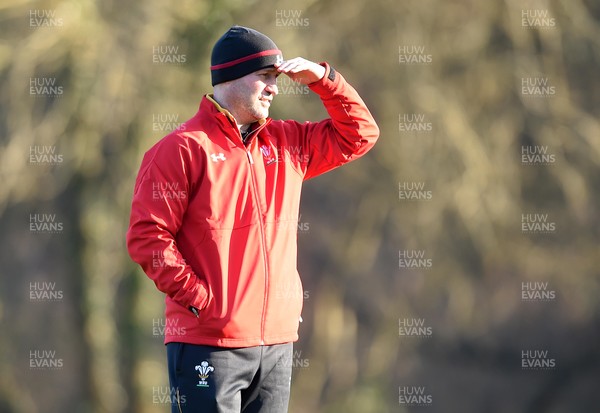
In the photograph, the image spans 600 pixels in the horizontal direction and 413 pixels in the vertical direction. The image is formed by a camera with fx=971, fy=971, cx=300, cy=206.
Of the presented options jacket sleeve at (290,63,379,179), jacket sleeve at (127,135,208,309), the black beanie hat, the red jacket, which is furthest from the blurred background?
jacket sleeve at (127,135,208,309)

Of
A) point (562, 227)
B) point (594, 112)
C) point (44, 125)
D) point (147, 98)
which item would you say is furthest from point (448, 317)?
point (44, 125)

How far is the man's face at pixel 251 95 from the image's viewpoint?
290 centimetres

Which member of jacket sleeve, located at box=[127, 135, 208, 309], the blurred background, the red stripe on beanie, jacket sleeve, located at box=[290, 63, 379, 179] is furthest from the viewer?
the blurred background

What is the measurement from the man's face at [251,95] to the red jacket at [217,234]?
0.15ft

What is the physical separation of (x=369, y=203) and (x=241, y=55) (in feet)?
10.5

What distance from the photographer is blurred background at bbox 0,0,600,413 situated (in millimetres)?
5906

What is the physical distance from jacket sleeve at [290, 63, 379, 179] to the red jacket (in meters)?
0.21

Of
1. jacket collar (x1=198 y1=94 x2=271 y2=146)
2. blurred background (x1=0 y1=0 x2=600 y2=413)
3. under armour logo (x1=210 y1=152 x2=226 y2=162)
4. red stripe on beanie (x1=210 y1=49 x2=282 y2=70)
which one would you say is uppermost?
red stripe on beanie (x1=210 y1=49 x2=282 y2=70)

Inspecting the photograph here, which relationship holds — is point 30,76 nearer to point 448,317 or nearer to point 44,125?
point 44,125

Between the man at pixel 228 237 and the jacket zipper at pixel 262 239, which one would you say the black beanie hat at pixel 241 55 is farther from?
the jacket zipper at pixel 262 239

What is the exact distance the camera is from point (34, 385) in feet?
19.4

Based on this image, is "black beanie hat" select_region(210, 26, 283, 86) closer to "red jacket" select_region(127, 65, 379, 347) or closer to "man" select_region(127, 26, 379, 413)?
"man" select_region(127, 26, 379, 413)

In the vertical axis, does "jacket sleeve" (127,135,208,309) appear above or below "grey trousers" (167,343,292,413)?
above

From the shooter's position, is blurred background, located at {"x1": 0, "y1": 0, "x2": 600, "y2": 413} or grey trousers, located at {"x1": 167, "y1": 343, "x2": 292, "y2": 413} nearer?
grey trousers, located at {"x1": 167, "y1": 343, "x2": 292, "y2": 413}
